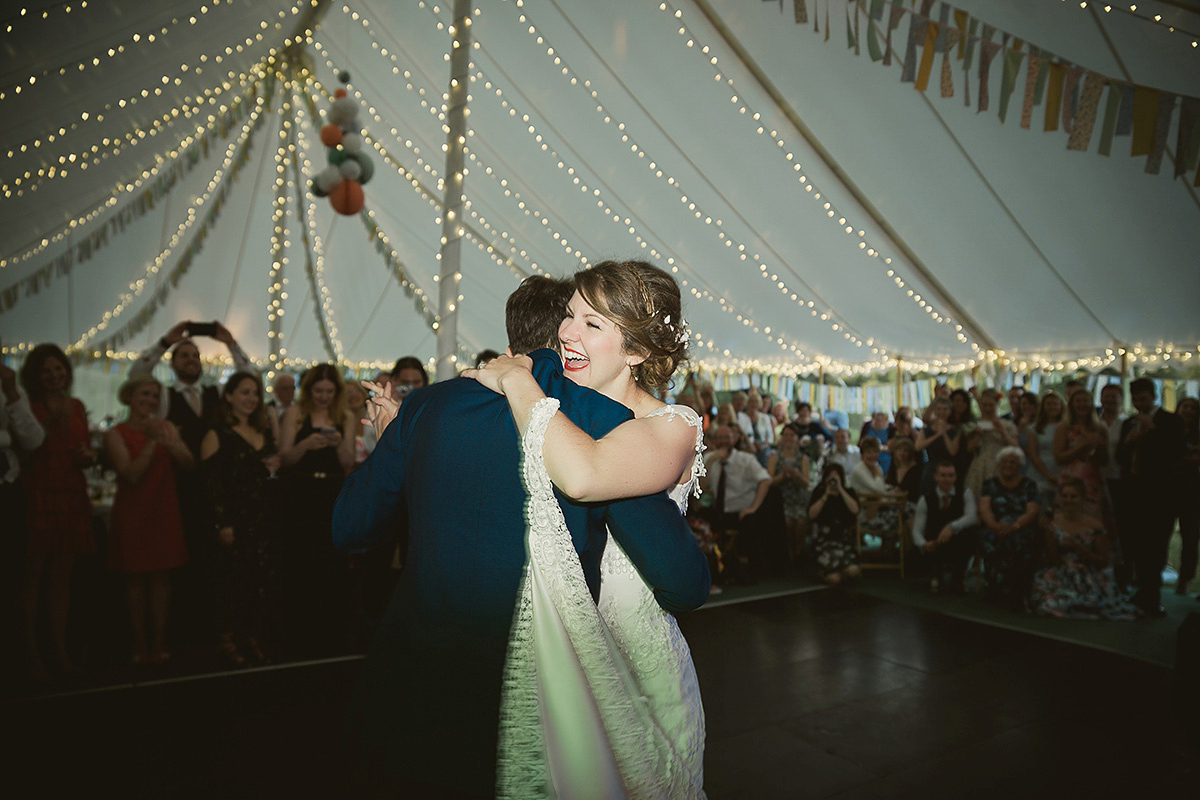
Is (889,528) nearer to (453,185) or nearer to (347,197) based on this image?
(453,185)

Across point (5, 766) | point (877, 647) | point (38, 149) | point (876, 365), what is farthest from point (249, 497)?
point (876, 365)

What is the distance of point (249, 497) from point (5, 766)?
4.29 ft

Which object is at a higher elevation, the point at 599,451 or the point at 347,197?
the point at 347,197

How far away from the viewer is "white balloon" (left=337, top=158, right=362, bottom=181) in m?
5.47

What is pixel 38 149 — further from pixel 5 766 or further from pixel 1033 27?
pixel 1033 27

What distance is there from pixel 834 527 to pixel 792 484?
599 millimetres

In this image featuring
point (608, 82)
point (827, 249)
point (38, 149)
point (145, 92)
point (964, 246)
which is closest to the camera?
point (38, 149)

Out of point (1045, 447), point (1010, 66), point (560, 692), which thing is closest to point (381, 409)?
point (560, 692)

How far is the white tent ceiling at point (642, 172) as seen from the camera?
425 centimetres

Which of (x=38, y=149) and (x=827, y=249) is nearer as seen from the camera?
(x=38, y=149)

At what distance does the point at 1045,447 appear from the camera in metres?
5.20

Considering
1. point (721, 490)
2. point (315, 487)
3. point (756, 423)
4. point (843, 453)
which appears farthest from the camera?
point (756, 423)

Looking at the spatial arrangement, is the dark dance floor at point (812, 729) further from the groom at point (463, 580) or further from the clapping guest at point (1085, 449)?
the groom at point (463, 580)

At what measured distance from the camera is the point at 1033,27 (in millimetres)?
3975
